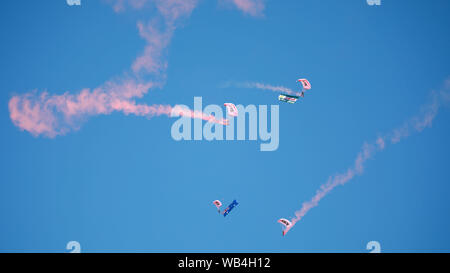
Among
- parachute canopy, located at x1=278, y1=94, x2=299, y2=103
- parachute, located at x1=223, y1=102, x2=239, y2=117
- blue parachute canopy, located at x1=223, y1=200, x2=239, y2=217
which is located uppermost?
parachute canopy, located at x1=278, y1=94, x2=299, y2=103

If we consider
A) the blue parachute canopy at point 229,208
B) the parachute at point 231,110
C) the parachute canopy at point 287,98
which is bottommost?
the blue parachute canopy at point 229,208

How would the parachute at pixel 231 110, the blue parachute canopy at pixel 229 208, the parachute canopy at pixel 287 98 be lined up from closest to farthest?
the parachute at pixel 231 110, the parachute canopy at pixel 287 98, the blue parachute canopy at pixel 229 208

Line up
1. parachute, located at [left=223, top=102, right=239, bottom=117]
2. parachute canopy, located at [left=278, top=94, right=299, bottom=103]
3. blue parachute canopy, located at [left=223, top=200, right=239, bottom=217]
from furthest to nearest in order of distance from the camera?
1. blue parachute canopy, located at [left=223, top=200, right=239, bottom=217]
2. parachute canopy, located at [left=278, top=94, right=299, bottom=103]
3. parachute, located at [left=223, top=102, right=239, bottom=117]

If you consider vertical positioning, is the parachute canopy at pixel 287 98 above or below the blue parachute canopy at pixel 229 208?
above

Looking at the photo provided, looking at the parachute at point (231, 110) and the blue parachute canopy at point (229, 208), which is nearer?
the parachute at point (231, 110)

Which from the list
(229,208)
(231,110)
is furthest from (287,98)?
(229,208)
